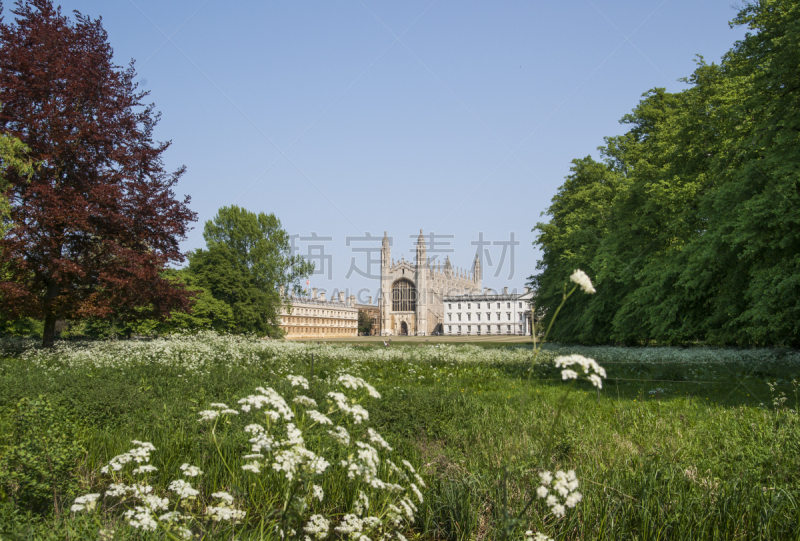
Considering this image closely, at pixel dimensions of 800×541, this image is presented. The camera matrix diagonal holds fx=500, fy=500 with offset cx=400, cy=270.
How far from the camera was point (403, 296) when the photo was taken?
120 metres

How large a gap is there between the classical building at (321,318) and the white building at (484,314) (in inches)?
973

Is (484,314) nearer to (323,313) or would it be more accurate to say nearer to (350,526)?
(323,313)

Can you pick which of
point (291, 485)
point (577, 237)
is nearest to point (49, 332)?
point (291, 485)

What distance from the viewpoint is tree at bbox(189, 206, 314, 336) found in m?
36.3

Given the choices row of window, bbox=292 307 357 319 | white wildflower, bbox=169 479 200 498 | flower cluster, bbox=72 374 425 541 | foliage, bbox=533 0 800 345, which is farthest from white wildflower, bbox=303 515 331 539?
row of window, bbox=292 307 357 319

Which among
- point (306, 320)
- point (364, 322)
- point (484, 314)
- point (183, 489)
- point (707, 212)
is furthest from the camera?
point (364, 322)

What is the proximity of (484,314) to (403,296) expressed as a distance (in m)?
20.4

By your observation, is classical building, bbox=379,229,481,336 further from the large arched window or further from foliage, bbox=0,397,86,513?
foliage, bbox=0,397,86,513

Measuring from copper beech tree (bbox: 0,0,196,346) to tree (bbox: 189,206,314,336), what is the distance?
17.7 meters

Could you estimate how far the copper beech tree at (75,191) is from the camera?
50.5 ft

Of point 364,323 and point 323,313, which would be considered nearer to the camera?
point 323,313

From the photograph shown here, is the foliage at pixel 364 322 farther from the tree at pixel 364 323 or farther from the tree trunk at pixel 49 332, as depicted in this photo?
the tree trunk at pixel 49 332

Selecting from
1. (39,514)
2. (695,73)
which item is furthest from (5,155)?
(695,73)

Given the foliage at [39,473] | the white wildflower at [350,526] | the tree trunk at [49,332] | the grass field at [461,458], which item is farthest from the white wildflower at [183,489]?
the tree trunk at [49,332]
